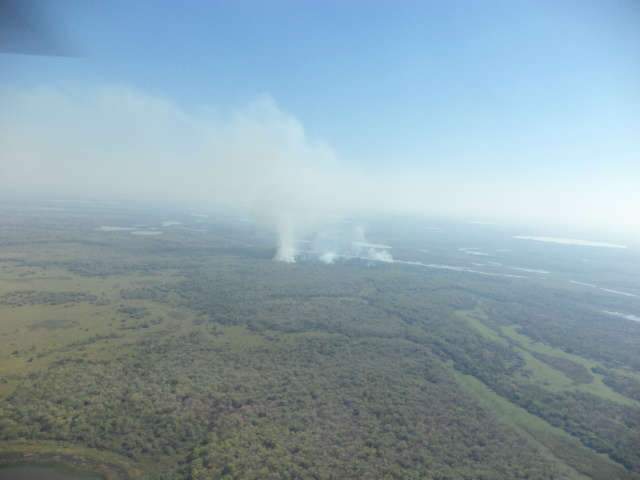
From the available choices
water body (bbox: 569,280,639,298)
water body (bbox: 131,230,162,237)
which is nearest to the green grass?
water body (bbox: 569,280,639,298)

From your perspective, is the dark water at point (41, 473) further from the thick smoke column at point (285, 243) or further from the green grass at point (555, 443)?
the thick smoke column at point (285, 243)

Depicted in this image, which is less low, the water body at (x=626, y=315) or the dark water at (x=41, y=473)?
the water body at (x=626, y=315)

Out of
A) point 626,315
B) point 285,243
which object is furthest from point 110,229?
point 626,315

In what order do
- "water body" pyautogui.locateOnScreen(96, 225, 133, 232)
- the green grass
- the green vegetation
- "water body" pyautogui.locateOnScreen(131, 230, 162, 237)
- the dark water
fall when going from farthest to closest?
"water body" pyautogui.locateOnScreen(96, 225, 133, 232), "water body" pyautogui.locateOnScreen(131, 230, 162, 237), the green grass, the green vegetation, the dark water

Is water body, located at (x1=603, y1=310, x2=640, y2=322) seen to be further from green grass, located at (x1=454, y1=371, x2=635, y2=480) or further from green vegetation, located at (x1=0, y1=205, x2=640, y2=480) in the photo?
green grass, located at (x1=454, y1=371, x2=635, y2=480)

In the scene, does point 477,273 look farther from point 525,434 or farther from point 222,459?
point 222,459

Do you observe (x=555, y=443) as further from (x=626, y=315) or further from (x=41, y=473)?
(x=626, y=315)

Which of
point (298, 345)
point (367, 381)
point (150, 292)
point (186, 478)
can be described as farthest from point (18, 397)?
point (150, 292)

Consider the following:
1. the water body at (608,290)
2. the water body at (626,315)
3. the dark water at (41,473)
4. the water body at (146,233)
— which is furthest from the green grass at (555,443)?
the water body at (146,233)
